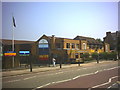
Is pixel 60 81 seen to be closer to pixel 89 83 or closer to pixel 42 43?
pixel 89 83

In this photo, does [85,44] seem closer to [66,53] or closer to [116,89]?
[66,53]

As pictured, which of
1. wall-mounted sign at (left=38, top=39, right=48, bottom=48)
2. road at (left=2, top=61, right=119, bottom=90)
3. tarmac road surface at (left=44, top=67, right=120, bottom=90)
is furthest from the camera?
wall-mounted sign at (left=38, top=39, right=48, bottom=48)

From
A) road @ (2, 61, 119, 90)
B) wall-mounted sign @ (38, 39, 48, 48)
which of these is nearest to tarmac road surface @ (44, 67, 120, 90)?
road @ (2, 61, 119, 90)

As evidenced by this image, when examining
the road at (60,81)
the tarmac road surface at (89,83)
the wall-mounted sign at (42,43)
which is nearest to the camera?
the tarmac road surface at (89,83)

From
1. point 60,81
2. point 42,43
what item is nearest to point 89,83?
point 60,81

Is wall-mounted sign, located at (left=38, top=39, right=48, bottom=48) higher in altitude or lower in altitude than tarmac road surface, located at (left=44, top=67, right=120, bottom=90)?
higher

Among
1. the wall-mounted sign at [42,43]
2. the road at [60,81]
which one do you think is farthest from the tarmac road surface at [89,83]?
the wall-mounted sign at [42,43]

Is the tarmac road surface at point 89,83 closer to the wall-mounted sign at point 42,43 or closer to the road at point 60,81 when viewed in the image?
the road at point 60,81

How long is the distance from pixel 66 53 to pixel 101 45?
2396 cm

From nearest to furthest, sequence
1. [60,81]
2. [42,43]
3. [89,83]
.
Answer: [89,83]
[60,81]
[42,43]

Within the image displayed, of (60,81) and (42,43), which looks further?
(42,43)

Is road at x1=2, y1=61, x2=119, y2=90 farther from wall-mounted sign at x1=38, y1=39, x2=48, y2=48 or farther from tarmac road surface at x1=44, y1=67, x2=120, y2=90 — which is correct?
wall-mounted sign at x1=38, y1=39, x2=48, y2=48

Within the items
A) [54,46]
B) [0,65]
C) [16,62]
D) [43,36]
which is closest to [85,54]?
[54,46]

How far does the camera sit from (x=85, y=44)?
2223 inches
